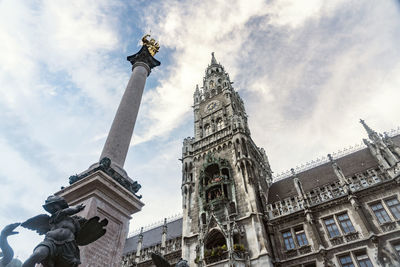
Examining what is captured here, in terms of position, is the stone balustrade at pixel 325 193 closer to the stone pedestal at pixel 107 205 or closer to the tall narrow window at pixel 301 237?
the tall narrow window at pixel 301 237

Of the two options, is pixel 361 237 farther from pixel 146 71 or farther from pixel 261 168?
pixel 146 71

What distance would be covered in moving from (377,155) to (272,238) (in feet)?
41.4

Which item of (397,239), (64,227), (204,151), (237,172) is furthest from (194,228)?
(64,227)

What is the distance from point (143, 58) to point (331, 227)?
2042 centimetres

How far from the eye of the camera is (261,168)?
109 feet

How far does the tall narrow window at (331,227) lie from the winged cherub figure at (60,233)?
2159 centimetres

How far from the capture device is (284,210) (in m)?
25.1

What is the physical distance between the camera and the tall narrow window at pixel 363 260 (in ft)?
60.8

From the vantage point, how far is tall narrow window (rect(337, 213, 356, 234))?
20734mm

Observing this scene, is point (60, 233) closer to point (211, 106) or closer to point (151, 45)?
point (151, 45)

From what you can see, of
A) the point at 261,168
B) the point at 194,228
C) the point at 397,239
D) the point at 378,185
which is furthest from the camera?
the point at 261,168

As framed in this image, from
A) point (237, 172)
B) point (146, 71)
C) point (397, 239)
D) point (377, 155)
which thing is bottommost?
point (397, 239)

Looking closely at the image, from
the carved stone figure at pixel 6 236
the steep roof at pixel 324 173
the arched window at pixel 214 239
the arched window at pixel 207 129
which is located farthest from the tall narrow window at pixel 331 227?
the carved stone figure at pixel 6 236

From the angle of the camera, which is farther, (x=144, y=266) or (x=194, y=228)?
(x=144, y=266)
